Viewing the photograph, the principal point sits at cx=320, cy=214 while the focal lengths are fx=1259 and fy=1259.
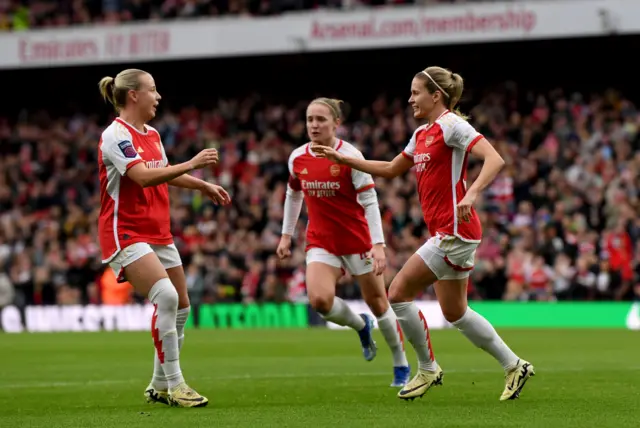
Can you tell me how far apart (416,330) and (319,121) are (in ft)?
6.71

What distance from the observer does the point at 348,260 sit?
35.6 ft

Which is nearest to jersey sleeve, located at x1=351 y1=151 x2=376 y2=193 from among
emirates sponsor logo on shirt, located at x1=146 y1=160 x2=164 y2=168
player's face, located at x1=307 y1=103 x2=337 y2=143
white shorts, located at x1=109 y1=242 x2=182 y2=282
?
player's face, located at x1=307 y1=103 x2=337 y2=143

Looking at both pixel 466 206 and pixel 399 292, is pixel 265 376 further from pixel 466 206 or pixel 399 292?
pixel 466 206

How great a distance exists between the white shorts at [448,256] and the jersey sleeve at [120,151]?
7.03 ft

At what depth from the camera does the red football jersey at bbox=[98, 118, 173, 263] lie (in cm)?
884

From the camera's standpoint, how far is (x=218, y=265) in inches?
1009

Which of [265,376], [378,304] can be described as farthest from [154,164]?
[265,376]

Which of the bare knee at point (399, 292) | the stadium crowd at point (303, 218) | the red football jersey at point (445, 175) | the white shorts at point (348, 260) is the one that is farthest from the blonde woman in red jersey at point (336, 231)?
the stadium crowd at point (303, 218)

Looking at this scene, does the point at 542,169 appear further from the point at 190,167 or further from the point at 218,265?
the point at 190,167

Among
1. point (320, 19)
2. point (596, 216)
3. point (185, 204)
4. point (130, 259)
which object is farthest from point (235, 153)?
point (130, 259)

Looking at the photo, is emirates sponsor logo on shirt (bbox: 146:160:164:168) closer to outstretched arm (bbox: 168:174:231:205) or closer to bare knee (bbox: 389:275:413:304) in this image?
outstretched arm (bbox: 168:174:231:205)

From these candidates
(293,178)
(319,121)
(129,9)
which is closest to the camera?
(319,121)

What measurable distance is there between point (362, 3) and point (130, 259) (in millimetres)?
20042

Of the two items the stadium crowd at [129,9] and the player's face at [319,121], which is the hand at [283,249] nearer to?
the player's face at [319,121]
